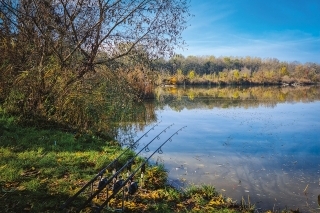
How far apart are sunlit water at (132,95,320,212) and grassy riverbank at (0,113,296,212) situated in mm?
672

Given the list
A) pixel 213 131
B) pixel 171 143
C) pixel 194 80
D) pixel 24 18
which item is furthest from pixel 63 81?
pixel 194 80

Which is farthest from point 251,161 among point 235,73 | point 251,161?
point 235,73

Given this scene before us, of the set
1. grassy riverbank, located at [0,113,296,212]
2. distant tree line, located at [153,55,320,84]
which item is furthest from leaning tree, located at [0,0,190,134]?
distant tree line, located at [153,55,320,84]

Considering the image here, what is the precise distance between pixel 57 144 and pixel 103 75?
13.0 feet

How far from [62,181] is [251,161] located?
19.4 feet

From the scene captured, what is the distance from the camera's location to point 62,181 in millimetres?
5379

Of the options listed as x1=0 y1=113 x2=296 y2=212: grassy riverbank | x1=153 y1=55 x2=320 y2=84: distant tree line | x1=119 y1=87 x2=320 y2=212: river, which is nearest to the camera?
x1=0 y1=113 x2=296 y2=212: grassy riverbank

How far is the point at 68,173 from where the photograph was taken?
19.5 feet

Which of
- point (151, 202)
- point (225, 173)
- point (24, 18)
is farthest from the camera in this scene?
point (24, 18)

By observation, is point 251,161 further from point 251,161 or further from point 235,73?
point 235,73

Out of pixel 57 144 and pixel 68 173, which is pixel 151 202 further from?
pixel 57 144

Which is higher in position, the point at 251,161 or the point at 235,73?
the point at 235,73

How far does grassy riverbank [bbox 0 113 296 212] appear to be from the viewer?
450 centimetres

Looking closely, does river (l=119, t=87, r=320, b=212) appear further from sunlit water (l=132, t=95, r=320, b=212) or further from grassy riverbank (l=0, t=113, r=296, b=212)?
grassy riverbank (l=0, t=113, r=296, b=212)
